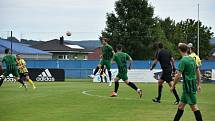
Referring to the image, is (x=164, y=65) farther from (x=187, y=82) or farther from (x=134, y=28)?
(x=134, y=28)

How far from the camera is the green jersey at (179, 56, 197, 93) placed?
12234mm

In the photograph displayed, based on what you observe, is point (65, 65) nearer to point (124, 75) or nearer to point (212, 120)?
point (124, 75)

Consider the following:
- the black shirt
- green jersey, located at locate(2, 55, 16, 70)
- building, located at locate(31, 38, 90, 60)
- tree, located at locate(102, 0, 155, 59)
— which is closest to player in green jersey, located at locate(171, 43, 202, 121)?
the black shirt

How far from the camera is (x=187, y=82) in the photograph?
12.3m

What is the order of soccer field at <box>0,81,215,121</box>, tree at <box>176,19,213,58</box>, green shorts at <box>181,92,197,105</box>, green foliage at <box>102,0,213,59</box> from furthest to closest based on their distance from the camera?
tree at <box>176,19,213,58</box> < green foliage at <box>102,0,213,59</box> < soccer field at <box>0,81,215,121</box> < green shorts at <box>181,92,197,105</box>

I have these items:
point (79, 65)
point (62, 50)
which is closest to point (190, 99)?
point (79, 65)

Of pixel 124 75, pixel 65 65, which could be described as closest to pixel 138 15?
pixel 65 65

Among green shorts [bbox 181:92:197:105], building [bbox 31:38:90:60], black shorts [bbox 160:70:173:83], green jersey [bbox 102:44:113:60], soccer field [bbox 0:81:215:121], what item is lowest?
soccer field [bbox 0:81:215:121]

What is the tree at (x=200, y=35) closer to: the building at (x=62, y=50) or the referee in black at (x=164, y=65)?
the building at (x=62, y=50)

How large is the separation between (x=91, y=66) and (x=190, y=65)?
46359 mm

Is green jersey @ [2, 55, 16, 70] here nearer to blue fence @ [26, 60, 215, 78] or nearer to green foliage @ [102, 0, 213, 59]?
blue fence @ [26, 60, 215, 78]

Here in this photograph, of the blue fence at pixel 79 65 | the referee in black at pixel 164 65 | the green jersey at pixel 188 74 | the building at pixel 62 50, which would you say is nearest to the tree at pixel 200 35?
the building at pixel 62 50

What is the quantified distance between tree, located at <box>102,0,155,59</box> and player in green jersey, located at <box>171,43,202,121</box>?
60416mm

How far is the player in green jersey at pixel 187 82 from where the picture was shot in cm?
1217
